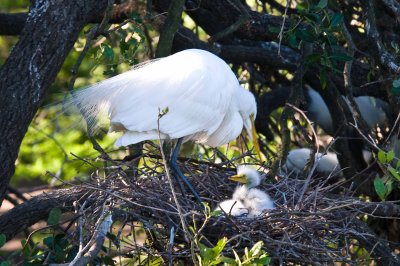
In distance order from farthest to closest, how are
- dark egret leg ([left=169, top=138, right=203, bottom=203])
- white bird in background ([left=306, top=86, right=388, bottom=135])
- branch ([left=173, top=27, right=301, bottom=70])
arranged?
white bird in background ([left=306, top=86, right=388, bottom=135]) < branch ([left=173, top=27, right=301, bottom=70]) < dark egret leg ([left=169, top=138, right=203, bottom=203])

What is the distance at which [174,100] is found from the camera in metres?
2.83

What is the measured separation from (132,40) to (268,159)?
70 centimetres

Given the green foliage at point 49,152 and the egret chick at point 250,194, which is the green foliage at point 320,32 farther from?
the green foliage at point 49,152

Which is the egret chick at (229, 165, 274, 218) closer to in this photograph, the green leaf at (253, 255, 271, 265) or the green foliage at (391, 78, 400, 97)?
the green foliage at (391, 78, 400, 97)

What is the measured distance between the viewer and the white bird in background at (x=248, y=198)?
264 cm

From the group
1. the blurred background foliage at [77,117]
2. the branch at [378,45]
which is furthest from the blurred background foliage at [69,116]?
the branch at [378,45]

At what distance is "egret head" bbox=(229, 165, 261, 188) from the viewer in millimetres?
2758

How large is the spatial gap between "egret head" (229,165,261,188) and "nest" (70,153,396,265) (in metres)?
0.10

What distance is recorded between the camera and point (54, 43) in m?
2.43

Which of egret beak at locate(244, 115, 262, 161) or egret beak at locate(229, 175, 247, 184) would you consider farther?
egret beak at locate(244, 115, 262, 161)

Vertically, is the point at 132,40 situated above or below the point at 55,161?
above

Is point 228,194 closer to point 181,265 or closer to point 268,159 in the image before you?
point 268,159

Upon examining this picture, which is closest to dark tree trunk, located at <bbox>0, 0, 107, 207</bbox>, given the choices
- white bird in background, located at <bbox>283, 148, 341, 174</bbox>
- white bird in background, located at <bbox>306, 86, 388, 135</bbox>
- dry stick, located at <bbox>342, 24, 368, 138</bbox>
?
dry stick, located at <bbox>342, 24, 368, 138</bbox>

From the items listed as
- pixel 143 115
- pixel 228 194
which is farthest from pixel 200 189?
pixel 143 115
